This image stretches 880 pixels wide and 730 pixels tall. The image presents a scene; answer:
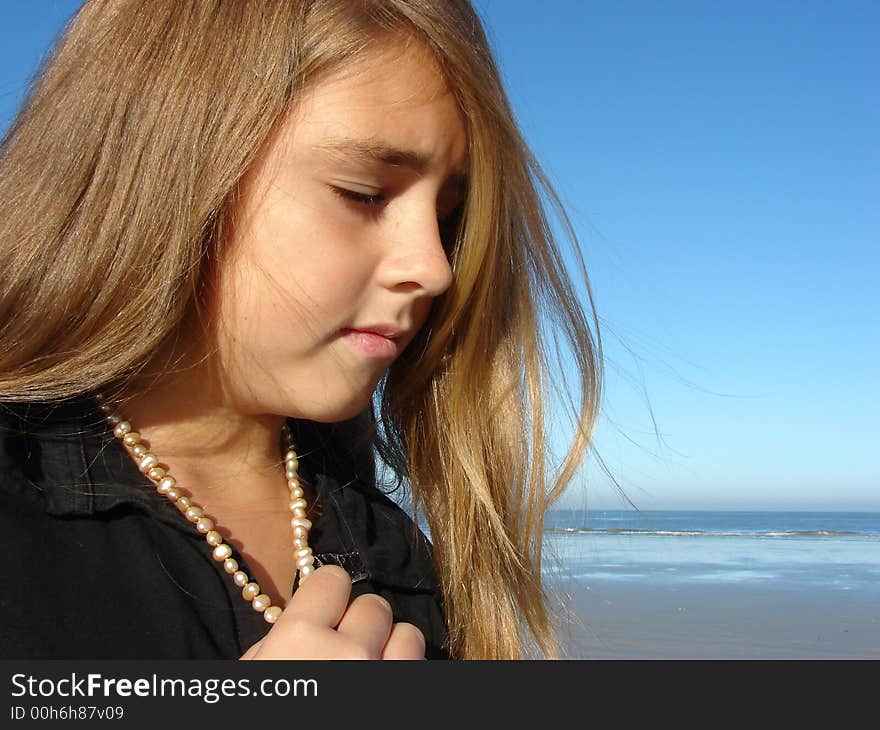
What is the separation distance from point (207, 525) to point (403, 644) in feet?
1.45

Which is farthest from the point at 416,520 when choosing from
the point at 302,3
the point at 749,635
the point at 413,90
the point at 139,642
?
the point at 749,635

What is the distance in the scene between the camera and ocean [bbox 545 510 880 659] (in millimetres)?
5414

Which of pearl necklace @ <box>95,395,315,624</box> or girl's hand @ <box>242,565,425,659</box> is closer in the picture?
girl's hand @ <box>242,565,425,659</box>

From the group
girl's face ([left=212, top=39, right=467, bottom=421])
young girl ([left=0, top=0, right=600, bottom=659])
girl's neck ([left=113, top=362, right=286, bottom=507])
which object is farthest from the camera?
girl's neck ([left=113, top=362, right=286, bottom=507])

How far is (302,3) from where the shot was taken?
1446 millimetres

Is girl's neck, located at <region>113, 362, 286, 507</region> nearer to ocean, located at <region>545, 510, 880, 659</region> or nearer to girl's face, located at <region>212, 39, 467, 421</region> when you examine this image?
girl's face, located at <region>212, 39, 467, 421</region>

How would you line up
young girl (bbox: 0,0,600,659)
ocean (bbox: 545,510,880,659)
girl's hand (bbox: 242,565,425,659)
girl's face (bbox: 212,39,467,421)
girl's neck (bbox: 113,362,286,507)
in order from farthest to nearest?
1. ocean (bbox: 545,510,880,659)
2. girl's neck (bbox: 113,362,286,507)
3. girl's face (bbox: 212,39,467,421)
4. young girl (bbox: 0,0,600,659)
5. girl's hand (bbox: 242,565,425,659)

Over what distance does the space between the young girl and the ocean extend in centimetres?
79

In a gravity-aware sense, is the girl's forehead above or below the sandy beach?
above

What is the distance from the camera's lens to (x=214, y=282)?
1.40 m

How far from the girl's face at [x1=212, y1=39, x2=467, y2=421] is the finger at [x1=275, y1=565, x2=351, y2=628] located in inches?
14.7

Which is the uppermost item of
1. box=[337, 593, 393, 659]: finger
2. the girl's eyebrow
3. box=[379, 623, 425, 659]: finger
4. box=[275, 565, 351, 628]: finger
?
the girl's eyebrow

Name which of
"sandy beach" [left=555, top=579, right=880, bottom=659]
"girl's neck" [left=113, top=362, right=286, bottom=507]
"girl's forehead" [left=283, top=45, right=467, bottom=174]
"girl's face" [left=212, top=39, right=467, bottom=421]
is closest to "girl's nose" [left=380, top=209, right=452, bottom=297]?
"girl's face" [left=212, top=39, right=467, bottom=421]

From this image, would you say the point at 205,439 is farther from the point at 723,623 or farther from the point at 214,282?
the point at 723,623
